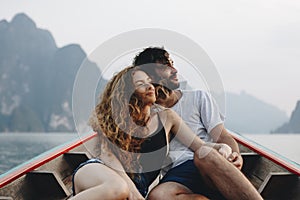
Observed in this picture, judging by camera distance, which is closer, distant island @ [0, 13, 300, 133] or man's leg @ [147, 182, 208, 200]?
man's leg @ [147, 182, 208, 200]

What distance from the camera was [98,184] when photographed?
1364 millimetres

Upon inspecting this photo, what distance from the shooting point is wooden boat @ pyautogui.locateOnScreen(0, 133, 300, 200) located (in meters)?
2.15

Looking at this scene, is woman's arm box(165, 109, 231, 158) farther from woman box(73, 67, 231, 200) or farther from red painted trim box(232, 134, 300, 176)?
red painted trim box(232, 134, 300, 176)

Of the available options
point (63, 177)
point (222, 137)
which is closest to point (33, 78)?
point (63, 177)

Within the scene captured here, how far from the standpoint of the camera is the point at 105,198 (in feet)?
4.38

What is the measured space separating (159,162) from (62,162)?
4.40 feet

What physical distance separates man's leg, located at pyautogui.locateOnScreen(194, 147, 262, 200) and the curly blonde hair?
27cm

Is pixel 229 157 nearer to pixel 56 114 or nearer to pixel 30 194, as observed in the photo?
pixel 30 194

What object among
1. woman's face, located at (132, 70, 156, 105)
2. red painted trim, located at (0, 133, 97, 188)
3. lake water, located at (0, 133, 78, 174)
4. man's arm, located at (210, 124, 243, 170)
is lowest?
lake water, located at (0, 133, 78, 174)

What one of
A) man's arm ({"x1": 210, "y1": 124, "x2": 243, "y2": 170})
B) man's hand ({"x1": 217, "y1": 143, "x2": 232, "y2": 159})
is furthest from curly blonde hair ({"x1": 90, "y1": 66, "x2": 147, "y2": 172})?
man's arm ({"x1": 210, "y1": 124, "x2": 243, "y2": 170})

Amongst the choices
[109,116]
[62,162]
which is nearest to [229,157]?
[109,116]

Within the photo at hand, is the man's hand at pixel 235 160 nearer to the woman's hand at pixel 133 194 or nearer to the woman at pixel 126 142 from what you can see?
the woman at pixel 126 142

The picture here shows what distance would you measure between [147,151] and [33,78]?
6767cm

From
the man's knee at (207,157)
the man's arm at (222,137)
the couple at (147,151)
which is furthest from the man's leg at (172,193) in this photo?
the man's arm at (222,137)
